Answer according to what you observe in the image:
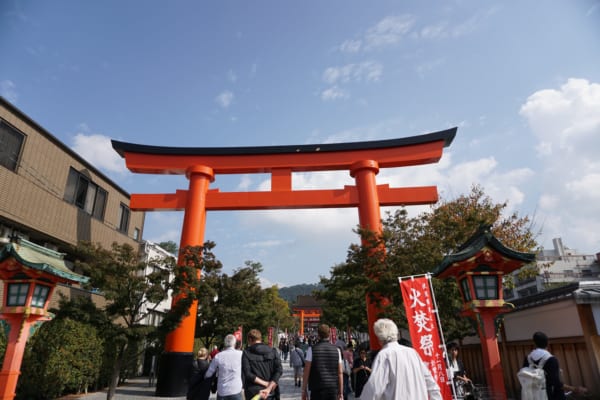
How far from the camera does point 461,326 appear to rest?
9.30m

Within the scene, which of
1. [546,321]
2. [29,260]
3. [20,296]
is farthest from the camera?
[546,321]

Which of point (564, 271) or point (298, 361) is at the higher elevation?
point (564, 271)

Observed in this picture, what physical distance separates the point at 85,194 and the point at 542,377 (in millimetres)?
16747

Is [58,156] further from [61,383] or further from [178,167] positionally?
[61,383]

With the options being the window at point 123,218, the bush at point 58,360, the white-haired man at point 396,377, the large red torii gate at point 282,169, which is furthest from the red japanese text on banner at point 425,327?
the window at point 123,218

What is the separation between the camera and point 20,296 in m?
7.72

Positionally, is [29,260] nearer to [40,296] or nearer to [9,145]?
[40,296]

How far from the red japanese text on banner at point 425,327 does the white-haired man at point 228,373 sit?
10.3 ft

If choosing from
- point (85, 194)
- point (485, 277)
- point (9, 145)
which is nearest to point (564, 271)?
point (485, 277)

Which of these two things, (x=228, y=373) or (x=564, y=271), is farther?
(x=564, y=271)

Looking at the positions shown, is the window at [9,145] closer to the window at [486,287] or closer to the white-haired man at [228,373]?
the white-haired man at [228,373]

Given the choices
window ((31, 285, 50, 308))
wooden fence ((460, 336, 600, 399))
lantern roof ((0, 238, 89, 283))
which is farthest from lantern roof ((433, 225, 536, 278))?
window ((31, 285, 50, 308))

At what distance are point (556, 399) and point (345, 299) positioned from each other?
15.7 meters

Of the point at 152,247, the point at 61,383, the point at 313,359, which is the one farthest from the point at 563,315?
the point at 152,247
